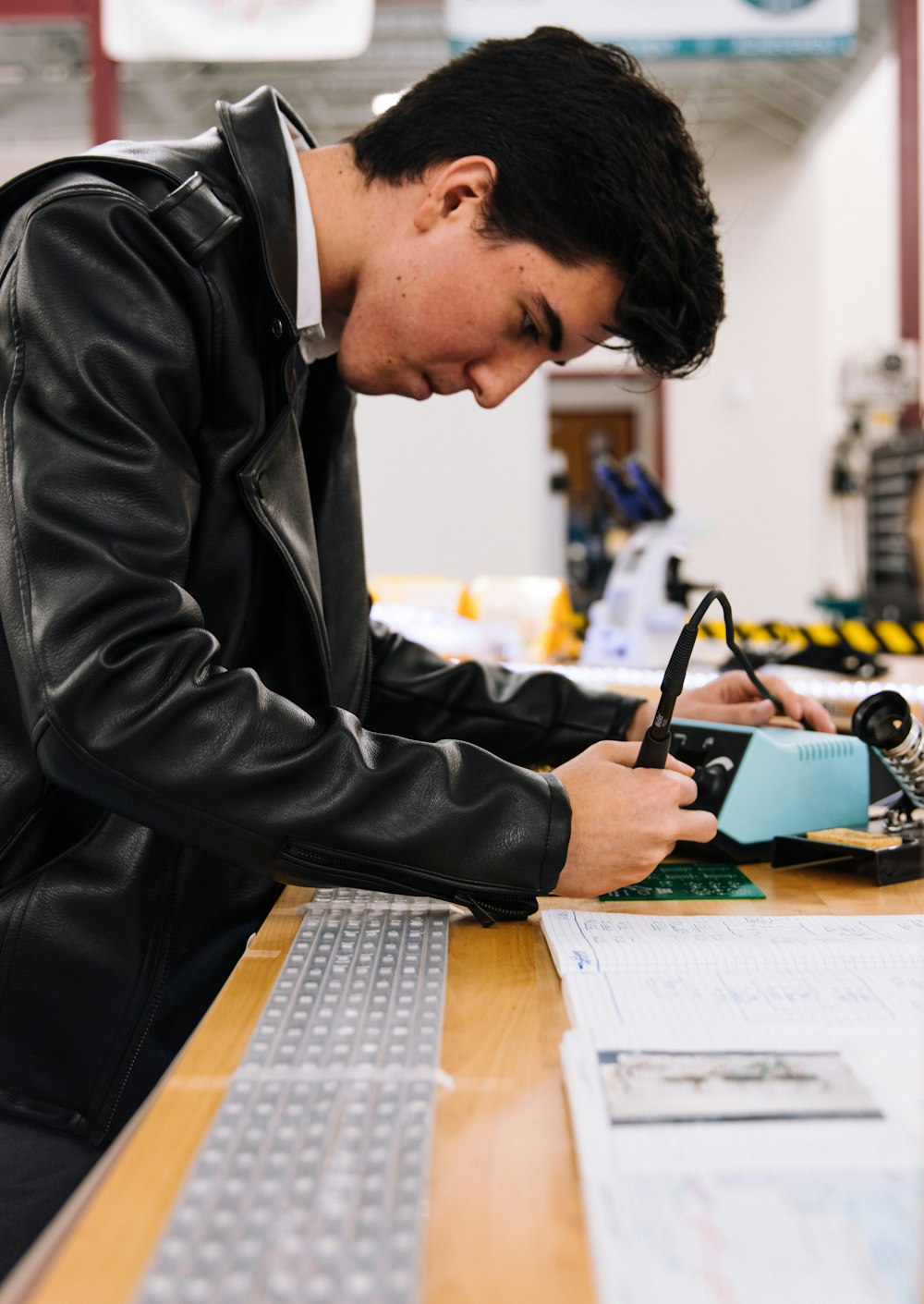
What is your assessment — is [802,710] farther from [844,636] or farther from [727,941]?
[844,636]

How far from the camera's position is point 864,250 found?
29.7ft

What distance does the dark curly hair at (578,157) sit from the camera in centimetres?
107

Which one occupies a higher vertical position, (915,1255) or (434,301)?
(434,301)

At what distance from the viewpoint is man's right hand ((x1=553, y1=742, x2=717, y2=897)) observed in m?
0.93

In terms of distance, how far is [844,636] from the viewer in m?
3.55

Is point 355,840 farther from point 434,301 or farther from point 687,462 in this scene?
point 687,462

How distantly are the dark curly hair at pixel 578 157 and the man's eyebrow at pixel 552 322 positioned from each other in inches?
1.7

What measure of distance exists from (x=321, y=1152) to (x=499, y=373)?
0.83 metres

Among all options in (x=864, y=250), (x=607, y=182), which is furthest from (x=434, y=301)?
(x=864, y=250)

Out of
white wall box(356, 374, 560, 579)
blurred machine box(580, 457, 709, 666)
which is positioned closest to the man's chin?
blurred machine box(580, 457, 709, 666)

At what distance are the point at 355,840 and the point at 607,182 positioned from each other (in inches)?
24.8

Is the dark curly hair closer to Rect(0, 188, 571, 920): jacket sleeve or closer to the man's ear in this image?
the man's ear

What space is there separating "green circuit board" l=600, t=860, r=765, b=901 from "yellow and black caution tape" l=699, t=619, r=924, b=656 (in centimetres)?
222

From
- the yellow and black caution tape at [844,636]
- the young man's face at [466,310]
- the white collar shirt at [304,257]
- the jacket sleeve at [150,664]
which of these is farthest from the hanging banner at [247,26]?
the jacket sleeve at [150,664]
